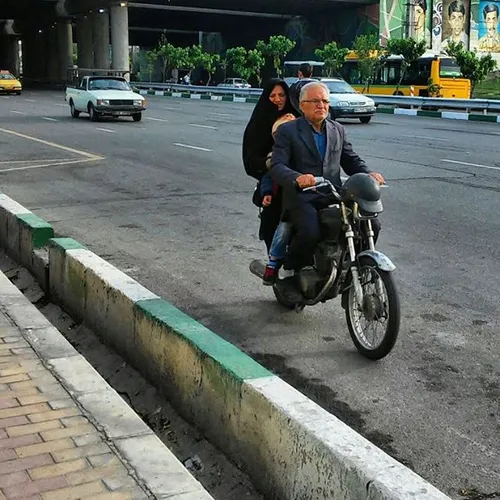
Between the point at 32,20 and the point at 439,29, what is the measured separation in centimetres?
4038

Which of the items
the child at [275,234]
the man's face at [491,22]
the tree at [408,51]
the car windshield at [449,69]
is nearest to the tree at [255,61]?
the man's face at [491,22]

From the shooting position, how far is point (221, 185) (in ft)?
40.0

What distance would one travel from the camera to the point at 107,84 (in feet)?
88.9

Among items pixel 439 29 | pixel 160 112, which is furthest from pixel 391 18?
pixel 160 112

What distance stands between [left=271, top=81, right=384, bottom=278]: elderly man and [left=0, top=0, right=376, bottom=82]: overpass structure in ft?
180

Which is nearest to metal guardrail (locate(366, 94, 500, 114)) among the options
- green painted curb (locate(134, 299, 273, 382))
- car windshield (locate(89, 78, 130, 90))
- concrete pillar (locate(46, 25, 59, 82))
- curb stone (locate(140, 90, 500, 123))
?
curb stone (locate(140, 90, 500, 123))

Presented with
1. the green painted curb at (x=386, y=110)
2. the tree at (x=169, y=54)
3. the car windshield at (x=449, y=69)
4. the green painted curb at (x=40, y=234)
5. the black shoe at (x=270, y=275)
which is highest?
the tree at (x=169, y=54)

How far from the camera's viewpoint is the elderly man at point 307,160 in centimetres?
514

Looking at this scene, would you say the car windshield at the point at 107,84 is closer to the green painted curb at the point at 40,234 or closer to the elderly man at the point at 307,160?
the green painted curb at the point at 40,234

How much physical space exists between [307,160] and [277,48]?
60425mm

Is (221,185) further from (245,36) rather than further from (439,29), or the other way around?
(245,36)

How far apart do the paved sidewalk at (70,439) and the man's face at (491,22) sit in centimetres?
6360

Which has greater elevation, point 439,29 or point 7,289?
point 439,29

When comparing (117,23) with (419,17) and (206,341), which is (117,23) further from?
(206,341)
